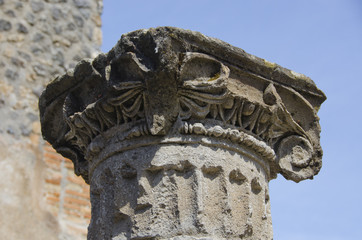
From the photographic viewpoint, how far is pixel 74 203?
234 inches

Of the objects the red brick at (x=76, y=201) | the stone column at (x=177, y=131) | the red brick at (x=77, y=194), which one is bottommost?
the stone column at (x=177, y=131)

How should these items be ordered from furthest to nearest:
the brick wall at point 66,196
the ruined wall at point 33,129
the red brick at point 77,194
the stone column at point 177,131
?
the red brick at point 77,194
the brick wall at point 66,196
the ruined wall at point 33,129
the stone column at point 177,131

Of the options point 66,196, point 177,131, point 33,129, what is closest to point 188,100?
point 177,131

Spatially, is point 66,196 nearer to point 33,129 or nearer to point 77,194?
point 77,194

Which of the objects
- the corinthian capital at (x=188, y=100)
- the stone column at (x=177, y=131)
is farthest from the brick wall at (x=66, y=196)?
the stone column at (x=177, y=131)

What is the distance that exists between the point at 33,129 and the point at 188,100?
12.1 ft

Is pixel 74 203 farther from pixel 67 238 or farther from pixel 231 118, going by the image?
pixel 231 118

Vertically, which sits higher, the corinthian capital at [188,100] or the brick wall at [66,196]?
the brick wall at [66,196]

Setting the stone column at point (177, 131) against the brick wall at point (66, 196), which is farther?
the brick wall at point (66, 196)

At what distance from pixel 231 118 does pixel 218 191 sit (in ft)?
1.43

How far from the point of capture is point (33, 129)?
19.7 ft

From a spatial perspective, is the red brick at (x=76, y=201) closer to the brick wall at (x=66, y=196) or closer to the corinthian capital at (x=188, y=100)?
the brick wall at (x=66, y=196)

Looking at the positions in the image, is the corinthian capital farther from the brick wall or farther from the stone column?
the brick wall

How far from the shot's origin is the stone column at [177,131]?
268 cm
